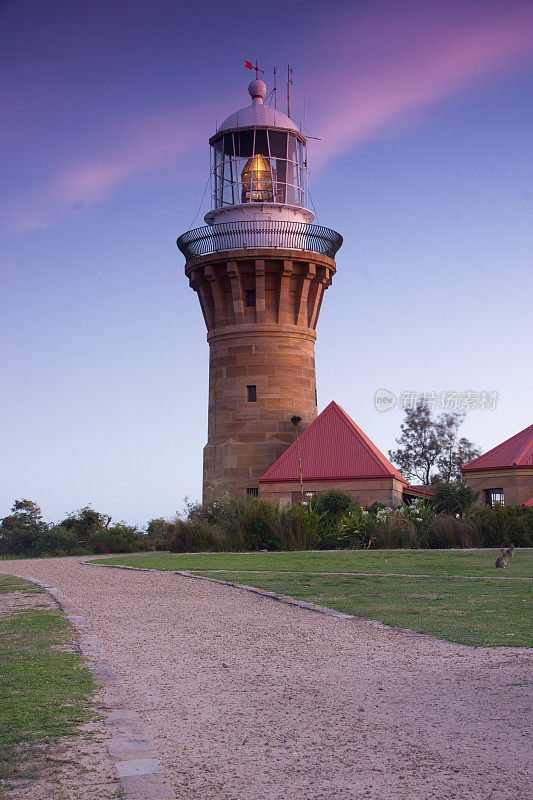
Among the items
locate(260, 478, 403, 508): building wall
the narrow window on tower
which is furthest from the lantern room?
locate(260, 478, 403, 508): building wall

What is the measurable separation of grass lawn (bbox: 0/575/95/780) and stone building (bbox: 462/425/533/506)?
81.8 ft

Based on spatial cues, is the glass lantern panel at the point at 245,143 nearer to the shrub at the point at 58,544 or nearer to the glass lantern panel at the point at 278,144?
the glass lantern panel at the point at 278,144

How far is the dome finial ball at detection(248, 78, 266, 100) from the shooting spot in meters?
35.2

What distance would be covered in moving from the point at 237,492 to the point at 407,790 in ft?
95.5

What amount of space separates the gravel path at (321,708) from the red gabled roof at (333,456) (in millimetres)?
20591

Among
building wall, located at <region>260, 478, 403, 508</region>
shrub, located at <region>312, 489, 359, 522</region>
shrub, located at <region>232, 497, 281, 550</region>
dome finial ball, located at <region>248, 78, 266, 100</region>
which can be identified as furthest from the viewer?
dome finial ball, located at <region>248, 78, 266, 100</region>

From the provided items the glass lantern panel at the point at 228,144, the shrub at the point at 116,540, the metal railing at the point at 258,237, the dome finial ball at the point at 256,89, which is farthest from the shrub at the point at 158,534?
the dome finial ball at the point at 256,89

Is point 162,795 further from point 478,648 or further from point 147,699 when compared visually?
point 478,648

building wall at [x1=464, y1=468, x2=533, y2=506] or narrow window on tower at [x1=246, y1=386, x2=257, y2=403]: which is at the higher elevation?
narrow window on tower at [x1=246, y1=386, x2=257, y2=403]

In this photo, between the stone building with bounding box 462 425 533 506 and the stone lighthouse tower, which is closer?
the stone building with bounding box 462 425 533 506

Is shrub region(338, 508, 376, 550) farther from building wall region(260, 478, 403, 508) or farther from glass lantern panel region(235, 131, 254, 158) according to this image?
glass lantern panel region(235, 131, 254, 158)

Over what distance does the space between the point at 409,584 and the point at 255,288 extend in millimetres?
22436

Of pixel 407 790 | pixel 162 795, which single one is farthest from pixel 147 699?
pixel 407 790

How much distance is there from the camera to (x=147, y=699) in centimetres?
610
